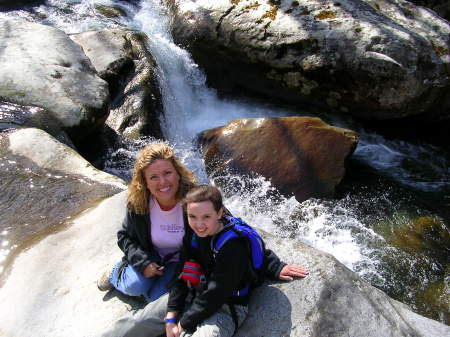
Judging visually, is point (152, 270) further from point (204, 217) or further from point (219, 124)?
point (219, 124)

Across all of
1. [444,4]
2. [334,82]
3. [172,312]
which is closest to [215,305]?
[172,312]

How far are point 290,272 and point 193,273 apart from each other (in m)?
0.62

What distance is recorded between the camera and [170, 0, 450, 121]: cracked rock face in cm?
623

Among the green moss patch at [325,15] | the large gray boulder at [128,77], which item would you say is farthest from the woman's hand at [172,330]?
the green moss patch at [325,15]

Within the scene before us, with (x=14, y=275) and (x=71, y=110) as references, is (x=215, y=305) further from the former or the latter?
(x=71, y=110)

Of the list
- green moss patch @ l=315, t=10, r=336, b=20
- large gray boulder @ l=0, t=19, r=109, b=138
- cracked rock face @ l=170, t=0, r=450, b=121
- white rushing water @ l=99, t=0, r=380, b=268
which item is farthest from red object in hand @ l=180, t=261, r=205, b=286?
green moss patch @ l=315, t=10, r=336, b=20

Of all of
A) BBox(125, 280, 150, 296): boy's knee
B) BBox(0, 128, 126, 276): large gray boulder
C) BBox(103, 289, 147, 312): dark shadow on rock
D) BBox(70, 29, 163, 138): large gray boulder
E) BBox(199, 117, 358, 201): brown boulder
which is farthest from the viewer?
BBox(70, 29, 163, 138): large gray boulder

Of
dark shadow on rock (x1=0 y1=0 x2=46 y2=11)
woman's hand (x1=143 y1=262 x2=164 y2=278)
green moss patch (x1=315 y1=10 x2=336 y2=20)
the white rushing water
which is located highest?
green moss patch (x1=315 y1=10 x2=336 y2=20)

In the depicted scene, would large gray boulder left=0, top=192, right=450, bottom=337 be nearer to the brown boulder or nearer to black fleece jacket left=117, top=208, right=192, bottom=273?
black fleece jacket left=117, top=208, right=192, bottom=273

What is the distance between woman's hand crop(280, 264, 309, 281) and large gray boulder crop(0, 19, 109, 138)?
145 inches

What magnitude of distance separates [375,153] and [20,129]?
5.20 m

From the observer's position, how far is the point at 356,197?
5586mm

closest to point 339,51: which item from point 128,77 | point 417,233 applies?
point 417,233

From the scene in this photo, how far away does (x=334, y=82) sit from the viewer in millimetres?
Answer: 6547
